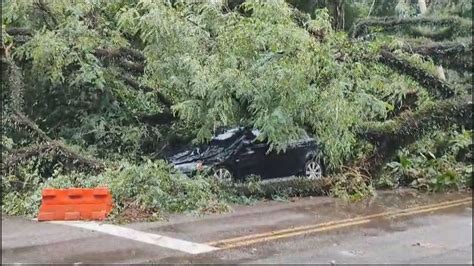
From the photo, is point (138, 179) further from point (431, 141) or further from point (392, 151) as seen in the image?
point (431, 141)

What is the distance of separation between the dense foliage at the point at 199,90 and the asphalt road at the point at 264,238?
1.15m

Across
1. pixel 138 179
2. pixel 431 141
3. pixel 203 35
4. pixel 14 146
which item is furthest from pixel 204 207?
pixel 431 141

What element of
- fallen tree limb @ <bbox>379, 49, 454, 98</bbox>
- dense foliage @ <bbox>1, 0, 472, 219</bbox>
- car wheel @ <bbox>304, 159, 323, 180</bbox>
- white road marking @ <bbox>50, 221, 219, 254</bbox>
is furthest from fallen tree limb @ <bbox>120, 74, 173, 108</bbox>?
white road marking @ <bbox>50, 221, 219, 254</bbox>

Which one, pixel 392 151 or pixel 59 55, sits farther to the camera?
pixel 392 151

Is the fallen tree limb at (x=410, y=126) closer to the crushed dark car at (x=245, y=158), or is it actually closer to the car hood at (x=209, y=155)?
the crushed dark car at (x=245, y=158)

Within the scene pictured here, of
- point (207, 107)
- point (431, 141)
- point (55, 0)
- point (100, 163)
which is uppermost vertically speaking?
point (55, 0)

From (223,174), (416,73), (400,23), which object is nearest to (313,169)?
(223,174)

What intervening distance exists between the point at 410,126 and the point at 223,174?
12.2 feet

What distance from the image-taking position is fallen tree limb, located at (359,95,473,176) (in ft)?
38.7

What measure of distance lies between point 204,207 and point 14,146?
3.99 metres

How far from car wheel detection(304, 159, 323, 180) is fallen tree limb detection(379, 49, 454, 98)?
8.42ft

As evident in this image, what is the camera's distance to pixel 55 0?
12.7 metres

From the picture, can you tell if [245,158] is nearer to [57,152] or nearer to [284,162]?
[284,162]

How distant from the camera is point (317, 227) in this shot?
375 inches
